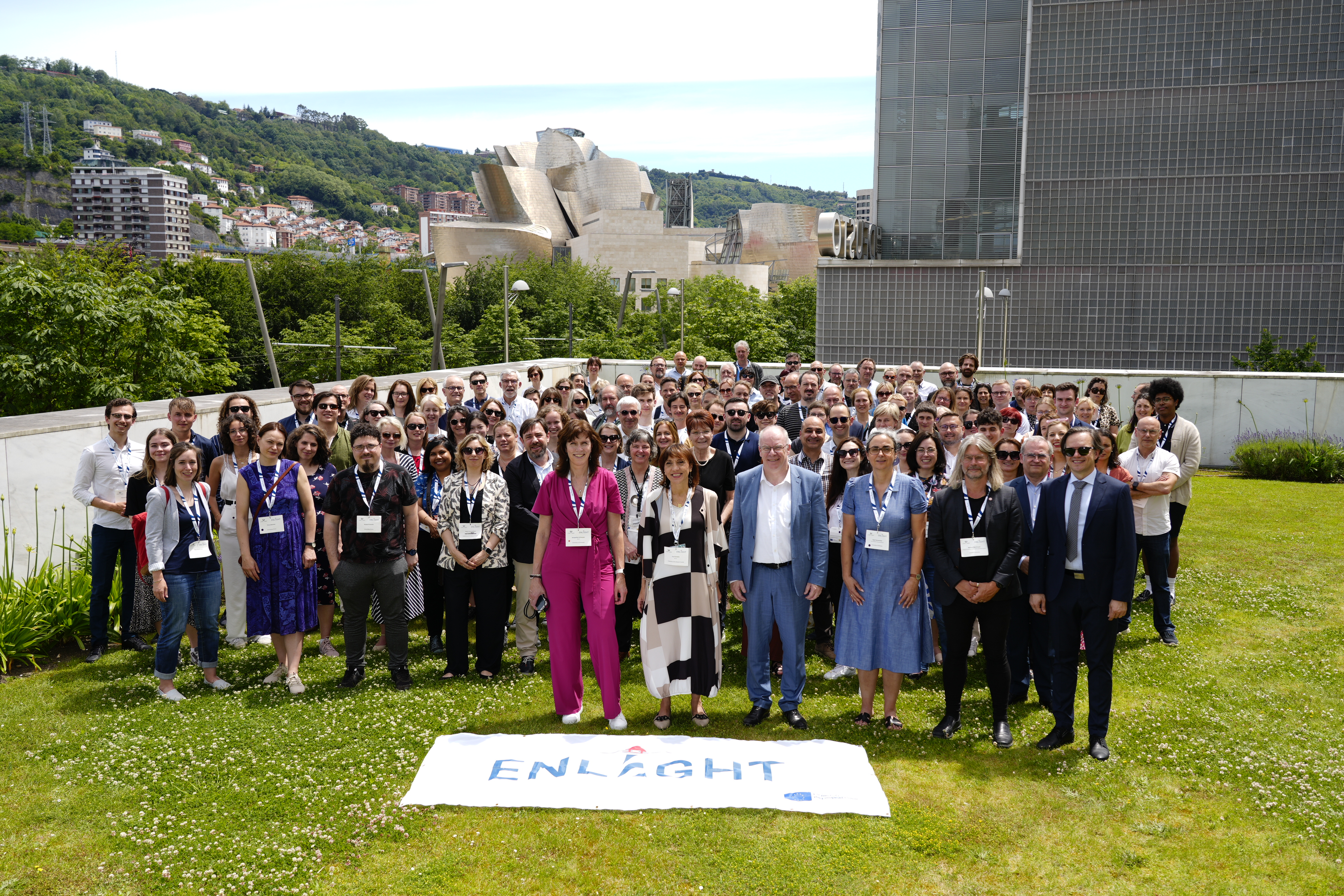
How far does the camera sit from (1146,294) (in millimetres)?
24672

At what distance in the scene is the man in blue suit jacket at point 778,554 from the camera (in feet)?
20.6

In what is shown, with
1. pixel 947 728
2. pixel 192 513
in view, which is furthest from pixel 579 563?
pixel 192 513

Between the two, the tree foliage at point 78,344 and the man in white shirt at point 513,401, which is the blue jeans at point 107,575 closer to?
the man in white shirt at point 513,401

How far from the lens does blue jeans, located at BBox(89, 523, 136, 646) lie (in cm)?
785

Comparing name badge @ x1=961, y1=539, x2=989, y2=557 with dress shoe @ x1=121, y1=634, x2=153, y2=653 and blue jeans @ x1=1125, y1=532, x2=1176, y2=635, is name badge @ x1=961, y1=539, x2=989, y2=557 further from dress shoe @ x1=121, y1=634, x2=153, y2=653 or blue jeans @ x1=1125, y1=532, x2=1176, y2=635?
dress shoe @ x1=121, y1=634, x2=153, y2=653

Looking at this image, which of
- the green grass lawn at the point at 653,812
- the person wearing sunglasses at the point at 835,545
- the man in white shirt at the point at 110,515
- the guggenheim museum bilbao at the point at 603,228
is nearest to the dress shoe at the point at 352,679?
the green grass lawn at the point at 653,812

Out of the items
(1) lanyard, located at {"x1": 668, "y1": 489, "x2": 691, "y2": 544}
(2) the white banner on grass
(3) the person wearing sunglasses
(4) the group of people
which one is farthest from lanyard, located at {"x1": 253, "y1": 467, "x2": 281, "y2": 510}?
(3) the person wearing sunglasses

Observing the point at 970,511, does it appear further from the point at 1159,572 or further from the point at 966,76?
the point at 966,76

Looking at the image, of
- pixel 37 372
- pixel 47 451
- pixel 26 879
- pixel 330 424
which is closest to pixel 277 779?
pixel 26 879

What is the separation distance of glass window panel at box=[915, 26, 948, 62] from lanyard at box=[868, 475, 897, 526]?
23.1 meters

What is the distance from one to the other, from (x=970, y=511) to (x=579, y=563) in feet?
8.55

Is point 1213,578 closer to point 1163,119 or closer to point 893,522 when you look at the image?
point 893,522

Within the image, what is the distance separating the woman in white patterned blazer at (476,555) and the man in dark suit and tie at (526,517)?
8cm

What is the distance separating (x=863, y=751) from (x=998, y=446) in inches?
87.3
